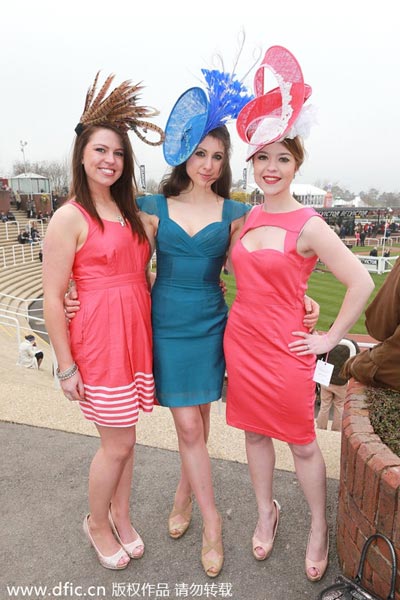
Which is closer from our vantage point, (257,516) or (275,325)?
(275,325)

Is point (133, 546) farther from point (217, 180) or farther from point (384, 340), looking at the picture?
point (217, 180)

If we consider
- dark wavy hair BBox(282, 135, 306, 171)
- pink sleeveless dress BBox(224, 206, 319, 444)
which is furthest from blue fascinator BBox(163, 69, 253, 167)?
pink sleeveless dress BBox(224, 206, 319, 444)

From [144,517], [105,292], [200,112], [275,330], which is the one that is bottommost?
[144,517]

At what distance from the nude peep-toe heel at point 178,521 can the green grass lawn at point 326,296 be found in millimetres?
12197

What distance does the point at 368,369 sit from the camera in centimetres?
224

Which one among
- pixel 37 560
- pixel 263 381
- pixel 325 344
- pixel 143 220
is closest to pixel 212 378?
pixel 263 381

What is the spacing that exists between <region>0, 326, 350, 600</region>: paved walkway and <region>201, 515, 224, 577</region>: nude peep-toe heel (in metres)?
0.03

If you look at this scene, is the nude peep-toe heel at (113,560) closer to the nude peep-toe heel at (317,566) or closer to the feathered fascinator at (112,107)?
the nude peep-toe heel at (317,566)

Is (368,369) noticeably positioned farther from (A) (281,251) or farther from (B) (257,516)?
(B) (257,516)

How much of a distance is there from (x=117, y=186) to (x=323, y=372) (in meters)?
1.26

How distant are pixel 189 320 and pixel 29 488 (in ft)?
4.51

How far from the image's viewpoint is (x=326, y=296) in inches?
728

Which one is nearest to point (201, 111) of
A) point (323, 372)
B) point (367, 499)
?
point (323, 372)

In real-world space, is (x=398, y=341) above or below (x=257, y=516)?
above
